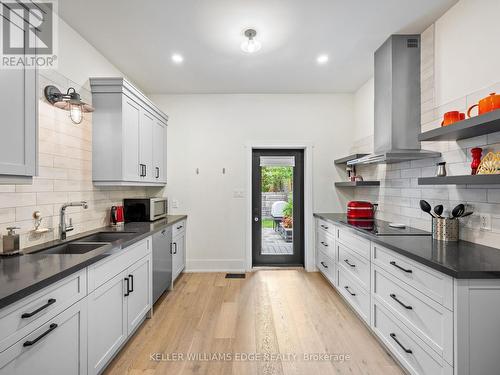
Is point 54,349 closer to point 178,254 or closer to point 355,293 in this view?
point 178,254

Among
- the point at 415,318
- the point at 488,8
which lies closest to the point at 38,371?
the point at 415,318

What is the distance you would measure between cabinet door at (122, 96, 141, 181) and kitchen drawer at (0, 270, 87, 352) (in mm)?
1387

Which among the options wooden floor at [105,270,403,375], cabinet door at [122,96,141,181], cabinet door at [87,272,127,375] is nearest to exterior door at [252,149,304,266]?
wooden floor at [105,270,403,375]

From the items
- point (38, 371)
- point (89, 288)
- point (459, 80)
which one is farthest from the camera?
point (459, 80)

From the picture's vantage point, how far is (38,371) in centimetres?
121

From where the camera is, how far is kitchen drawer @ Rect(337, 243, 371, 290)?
2309mm

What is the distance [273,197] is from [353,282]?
6.21 ft

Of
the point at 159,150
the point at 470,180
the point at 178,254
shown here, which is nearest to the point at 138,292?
the point at 178,254

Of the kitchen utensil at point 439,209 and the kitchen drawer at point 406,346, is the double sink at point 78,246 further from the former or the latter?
the kitchen utensil at point 439,209

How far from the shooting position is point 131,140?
279 cm

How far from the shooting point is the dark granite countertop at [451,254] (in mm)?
1312

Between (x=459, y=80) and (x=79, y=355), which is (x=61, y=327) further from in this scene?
(x=459, y=80)

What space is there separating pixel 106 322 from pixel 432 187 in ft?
9.53

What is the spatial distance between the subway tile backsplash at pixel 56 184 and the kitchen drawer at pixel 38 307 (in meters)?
0.74
